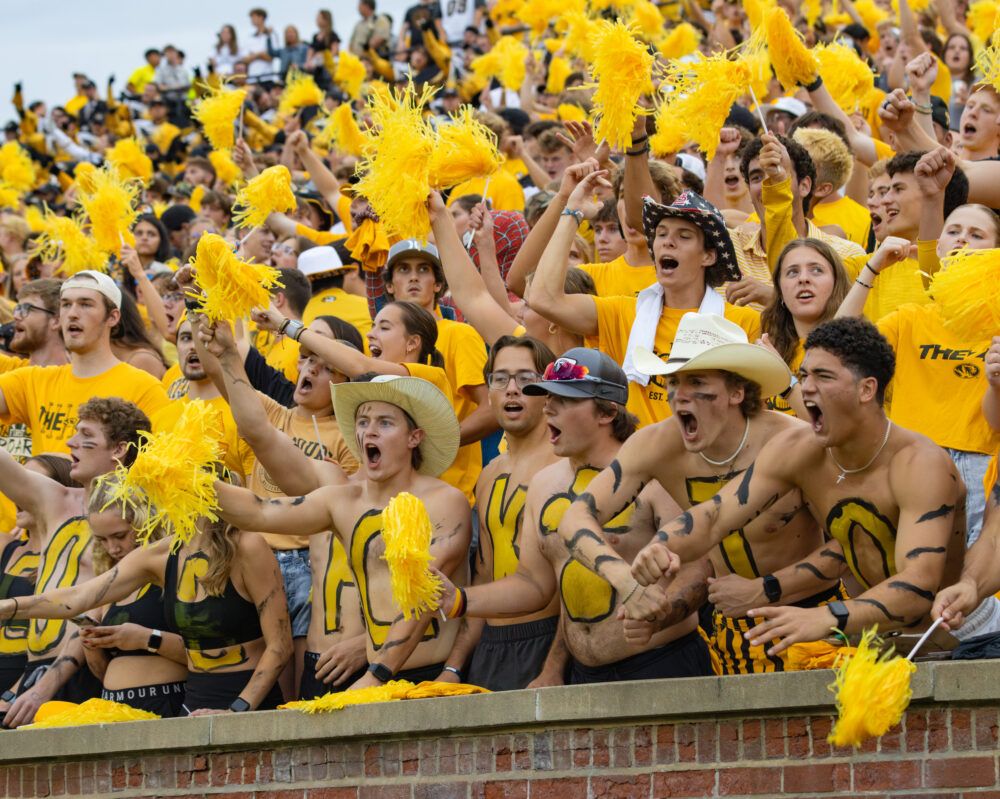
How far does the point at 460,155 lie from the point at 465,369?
1111 millimetres

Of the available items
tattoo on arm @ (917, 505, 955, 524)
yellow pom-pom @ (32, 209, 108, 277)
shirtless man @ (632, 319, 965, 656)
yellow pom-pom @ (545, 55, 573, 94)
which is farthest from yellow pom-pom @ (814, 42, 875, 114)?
yellow pom-pom @ (545, 55, 573, 94)

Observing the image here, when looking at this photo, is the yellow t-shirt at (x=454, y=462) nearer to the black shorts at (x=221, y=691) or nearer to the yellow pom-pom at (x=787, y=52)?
the black shorts at (x=221, y=691)

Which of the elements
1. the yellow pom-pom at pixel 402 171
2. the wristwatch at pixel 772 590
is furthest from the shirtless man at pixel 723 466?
the yellow pom-pom at pixel 402 171

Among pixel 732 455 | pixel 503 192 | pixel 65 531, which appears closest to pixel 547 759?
pixel 732 455

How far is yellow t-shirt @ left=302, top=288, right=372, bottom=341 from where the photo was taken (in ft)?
34.1

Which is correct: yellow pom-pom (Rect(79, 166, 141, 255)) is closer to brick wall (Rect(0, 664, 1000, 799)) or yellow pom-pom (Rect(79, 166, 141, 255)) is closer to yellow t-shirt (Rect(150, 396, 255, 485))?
yellow t-shirt (Rect(150, 396, 255, 485))

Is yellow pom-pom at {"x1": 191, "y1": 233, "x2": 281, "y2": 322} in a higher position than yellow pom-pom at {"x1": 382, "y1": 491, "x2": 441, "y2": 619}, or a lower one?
higher

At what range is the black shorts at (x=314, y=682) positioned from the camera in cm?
735

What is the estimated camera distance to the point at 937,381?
22.5ft

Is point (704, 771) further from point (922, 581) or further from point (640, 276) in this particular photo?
point (640, 276)

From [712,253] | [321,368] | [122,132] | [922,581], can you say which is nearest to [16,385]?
[321,368]

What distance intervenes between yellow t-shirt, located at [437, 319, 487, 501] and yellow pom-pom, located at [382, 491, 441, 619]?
5.45 feet

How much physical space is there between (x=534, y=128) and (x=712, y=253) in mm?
5691

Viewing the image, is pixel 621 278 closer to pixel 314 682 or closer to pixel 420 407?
pixel 420 407
